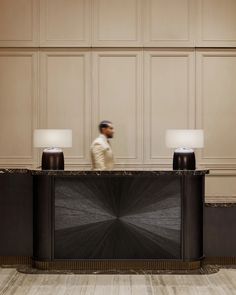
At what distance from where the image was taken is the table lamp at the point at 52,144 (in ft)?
20.2

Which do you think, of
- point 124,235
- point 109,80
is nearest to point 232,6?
point 109,80

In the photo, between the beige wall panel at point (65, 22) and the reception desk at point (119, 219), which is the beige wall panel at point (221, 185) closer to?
the reception desk at point (119, 219)

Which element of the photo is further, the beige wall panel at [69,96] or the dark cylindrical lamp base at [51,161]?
the beige wall panel at [69,96]

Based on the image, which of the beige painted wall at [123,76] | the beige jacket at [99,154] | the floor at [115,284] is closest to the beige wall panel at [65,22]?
the beige painted wall at [123,76]

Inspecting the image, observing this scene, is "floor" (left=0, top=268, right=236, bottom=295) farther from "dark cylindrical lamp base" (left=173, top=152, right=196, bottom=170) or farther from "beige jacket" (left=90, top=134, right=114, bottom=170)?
"beige jacket" (left=90, top=134, right=114, bottom=170)

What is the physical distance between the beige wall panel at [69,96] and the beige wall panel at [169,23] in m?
0.91

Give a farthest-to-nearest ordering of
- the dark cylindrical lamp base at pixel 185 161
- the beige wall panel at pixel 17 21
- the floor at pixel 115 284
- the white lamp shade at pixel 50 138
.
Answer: the beige wall panel at pixel 17 21
the white lamp shade at pixel 50 138
the dark cylindrical lamp base at pixel 185 161
the floor at pixel 115 284

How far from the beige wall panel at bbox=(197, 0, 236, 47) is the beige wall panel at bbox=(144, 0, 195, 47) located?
119mm

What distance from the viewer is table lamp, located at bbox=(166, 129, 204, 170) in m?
6.12

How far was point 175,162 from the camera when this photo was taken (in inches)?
244

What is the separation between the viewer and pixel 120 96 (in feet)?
27.0

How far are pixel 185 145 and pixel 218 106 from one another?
7.32 ft

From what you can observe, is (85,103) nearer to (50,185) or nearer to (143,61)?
(143,61)

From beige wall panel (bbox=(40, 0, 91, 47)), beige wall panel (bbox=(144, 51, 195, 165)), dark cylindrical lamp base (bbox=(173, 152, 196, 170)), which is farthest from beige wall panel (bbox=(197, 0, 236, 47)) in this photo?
dark cylindrical lamp base (bbox=(173, 152, 196, 170))
